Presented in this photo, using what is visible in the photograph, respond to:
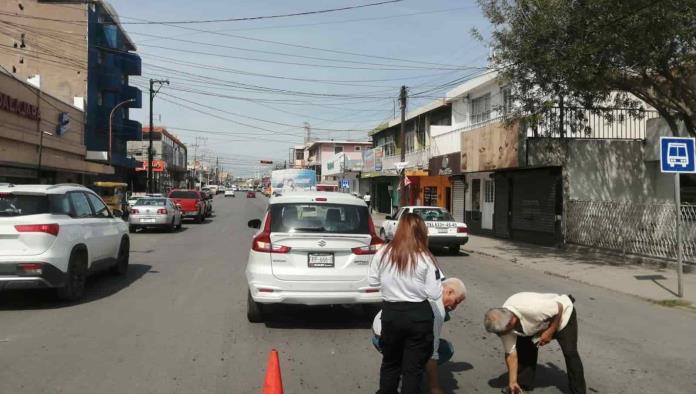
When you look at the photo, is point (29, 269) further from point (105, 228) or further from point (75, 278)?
point (105, 228)

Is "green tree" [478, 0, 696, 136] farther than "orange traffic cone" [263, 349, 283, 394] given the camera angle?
Yes

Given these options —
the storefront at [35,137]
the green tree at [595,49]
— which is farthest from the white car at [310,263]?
the storefront at [35,137]

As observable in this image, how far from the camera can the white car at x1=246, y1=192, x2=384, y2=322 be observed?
7.41 m

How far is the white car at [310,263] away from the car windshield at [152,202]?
18170mm

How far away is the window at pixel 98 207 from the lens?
421 inches

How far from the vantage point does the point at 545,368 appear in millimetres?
6195

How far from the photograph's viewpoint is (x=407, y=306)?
424 centimetres

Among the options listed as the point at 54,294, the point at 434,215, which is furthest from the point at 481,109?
the point at 54,294

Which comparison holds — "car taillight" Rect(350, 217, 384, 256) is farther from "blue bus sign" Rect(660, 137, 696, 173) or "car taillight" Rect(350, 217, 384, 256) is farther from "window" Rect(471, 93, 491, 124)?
"window" Rect(471, 93, 491, 124)

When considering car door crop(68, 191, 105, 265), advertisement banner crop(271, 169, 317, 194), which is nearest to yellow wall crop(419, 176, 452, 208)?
advertisement banner crop(271, 169, 317, 194)

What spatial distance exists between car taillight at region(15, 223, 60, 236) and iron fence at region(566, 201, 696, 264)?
13211 millimetres

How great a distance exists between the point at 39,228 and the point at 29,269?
57cm

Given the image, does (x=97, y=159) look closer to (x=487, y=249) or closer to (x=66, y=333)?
(x=487, y=249)

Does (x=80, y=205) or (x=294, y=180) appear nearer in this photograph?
(x=80, y=205)
